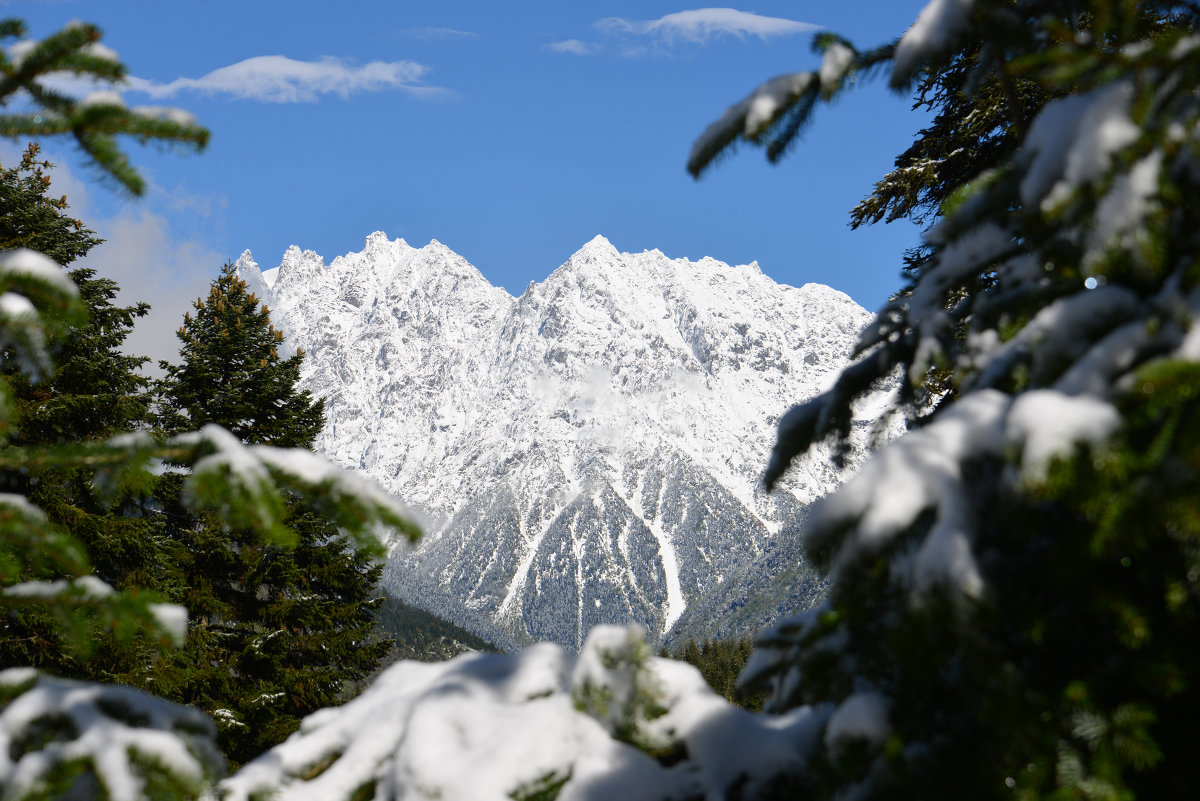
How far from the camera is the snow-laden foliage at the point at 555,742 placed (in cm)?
207

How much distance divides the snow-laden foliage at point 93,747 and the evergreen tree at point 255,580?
1106 centimetres

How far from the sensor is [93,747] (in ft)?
6.00

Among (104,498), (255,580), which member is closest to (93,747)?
(104,498)

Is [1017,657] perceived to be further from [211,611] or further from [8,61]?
[211,611]

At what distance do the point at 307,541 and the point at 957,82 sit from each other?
14.7m

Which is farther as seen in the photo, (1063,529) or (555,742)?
(555,742)

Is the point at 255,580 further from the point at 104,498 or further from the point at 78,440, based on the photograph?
the point at 104,498

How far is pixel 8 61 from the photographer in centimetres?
221

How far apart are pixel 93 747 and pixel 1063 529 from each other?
97.9 inches

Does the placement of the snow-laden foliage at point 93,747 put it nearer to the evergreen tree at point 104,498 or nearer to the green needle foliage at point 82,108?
the evergreen tree at point 104,498

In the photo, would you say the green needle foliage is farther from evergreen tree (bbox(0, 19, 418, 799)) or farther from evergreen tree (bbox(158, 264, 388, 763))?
evergreen tree (bbox(158, 264, 388, 763))

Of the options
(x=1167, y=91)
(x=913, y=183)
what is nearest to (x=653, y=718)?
(x=1167, y=91)

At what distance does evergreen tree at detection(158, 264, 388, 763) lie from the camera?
→ 43.1ft

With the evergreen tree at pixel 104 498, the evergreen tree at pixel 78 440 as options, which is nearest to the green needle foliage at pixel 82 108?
the evergreen tree at pixel 104 498
